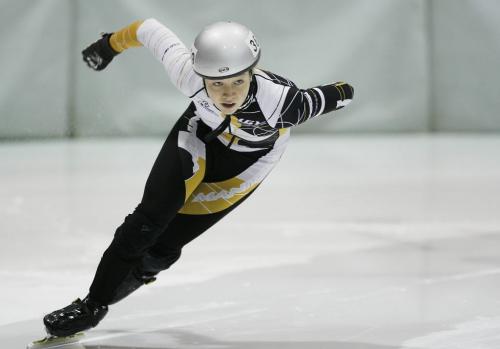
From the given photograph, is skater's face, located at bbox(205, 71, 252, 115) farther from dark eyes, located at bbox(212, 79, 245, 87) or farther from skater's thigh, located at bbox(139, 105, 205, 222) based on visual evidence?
skater's thigh, located at bbox(139, 105, 205, 222)

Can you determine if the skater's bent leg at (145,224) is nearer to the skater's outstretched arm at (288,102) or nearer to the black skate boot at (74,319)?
the black skate boot at (74,319)

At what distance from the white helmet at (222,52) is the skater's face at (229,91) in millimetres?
43

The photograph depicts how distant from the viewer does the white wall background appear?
11.1 meters

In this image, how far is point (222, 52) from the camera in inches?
115

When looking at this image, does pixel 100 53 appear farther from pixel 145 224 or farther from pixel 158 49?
pixel 145 224

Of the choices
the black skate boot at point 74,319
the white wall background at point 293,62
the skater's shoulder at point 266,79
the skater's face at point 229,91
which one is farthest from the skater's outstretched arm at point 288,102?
the white wall background at point 293,62

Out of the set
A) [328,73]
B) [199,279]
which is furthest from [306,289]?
[328,73]

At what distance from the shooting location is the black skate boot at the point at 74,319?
3.18 metres

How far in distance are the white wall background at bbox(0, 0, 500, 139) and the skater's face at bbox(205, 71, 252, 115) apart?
27.2 feet

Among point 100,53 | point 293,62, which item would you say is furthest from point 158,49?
point 293,62

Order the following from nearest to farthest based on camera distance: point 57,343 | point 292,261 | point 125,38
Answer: point 57,343 < point 125,38 < point 292,261

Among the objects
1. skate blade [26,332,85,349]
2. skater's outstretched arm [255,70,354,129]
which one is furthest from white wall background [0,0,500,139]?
skater's outstretched arm [255,70,354,129]

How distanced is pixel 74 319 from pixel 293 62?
9040 millimetres

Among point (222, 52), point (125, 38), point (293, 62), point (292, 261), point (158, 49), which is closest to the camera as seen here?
point (222, 52)
